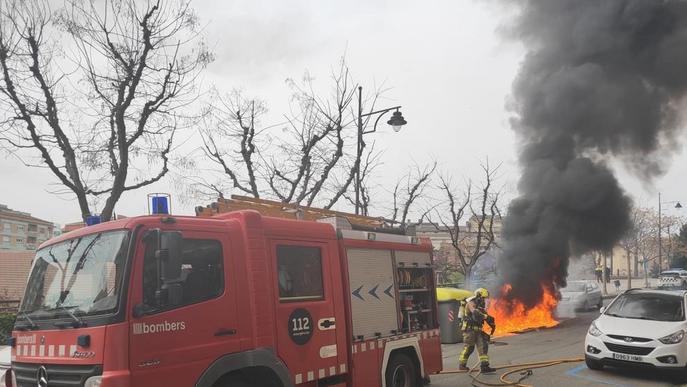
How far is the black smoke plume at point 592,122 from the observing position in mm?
18531

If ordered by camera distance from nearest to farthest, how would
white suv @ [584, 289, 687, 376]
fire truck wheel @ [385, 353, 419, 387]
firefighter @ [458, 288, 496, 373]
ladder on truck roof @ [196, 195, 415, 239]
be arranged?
ladder on truck roof @ [196, 195, 415, 239]
fire truck wheel @ [385, 353, 419, 387]
white suv @ [584, 289, 687, 376]
firefighter @ [458, 288, 496, 373]

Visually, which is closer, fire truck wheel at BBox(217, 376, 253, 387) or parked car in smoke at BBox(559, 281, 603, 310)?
fire truck wheel at BBox(217, 376, 253, 387)

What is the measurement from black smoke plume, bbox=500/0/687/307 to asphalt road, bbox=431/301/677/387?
3689mm

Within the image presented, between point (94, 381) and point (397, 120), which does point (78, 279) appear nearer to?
point (94, 381)

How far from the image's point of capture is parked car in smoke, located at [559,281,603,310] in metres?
20.3

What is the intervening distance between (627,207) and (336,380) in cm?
1714

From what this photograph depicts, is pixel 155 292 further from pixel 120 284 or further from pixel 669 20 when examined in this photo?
pixel 669 20

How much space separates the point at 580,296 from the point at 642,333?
13394 millimetres

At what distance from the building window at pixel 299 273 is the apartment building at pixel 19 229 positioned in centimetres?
8753

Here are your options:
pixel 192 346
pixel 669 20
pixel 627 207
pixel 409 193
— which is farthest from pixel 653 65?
pixel 192 346

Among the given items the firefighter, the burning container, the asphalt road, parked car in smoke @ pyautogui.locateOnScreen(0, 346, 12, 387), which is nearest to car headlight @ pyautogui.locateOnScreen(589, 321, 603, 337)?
the asphalt road

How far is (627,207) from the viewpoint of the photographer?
19500mm

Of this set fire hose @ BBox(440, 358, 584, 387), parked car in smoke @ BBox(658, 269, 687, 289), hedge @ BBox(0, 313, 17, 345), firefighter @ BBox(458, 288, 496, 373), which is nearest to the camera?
fire hose @ BBox(440, 358, 584, 387)

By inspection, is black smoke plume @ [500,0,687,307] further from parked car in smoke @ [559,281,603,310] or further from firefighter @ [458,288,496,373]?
firefighter @ [458,288,496,373]
